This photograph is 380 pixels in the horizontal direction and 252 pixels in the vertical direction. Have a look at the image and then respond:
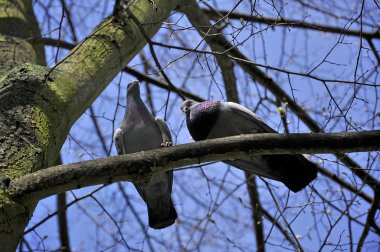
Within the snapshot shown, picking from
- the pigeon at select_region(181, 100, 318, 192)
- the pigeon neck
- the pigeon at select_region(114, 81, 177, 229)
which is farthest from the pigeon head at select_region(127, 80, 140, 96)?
the pigeon at select_region(181, 100, 318, 192)

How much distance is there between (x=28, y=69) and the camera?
9.98ft

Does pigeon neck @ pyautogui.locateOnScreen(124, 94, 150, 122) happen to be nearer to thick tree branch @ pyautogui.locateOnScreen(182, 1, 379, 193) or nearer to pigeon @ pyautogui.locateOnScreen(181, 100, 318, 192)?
pigeon @ pyautogui.locateOnScreen(181, 100, 318, 192)

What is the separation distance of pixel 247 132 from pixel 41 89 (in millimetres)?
1580

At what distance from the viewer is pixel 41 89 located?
2.92m

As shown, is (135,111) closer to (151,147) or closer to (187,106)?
(151,147)

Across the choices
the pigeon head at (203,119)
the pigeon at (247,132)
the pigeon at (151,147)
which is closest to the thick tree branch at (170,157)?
the pigeon at (247,132)

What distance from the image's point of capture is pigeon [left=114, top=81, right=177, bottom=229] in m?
3.70

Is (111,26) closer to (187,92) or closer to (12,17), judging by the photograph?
(12,17)

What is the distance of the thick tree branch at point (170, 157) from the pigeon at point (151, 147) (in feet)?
4.24

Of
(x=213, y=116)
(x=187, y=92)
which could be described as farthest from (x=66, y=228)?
(x=213, y=116)

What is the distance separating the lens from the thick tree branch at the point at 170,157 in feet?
7.29

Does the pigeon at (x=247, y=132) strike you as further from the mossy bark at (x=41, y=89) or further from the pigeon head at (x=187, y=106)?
the mossy bark at (x=41, y=89)

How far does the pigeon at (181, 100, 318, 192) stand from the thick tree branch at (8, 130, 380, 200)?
0.95m

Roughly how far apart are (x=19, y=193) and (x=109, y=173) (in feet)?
1.39
